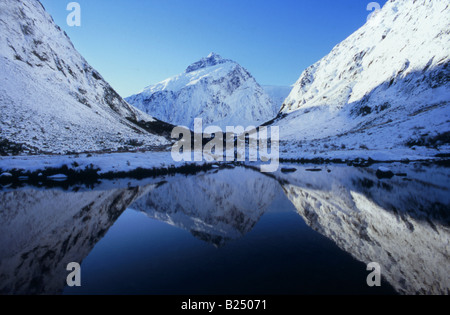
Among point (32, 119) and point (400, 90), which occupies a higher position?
point (400, 90)

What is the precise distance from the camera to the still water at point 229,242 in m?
6.48

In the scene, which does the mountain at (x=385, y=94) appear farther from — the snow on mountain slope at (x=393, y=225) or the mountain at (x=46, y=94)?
the mountain at (x=46, y=94)

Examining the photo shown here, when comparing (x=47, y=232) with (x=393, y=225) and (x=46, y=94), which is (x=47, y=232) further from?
(x=46, y=94)

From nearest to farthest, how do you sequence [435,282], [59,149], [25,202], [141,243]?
[435,282]
[141,243]
[25,202]
[59,149]

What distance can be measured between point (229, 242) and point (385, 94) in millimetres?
99394

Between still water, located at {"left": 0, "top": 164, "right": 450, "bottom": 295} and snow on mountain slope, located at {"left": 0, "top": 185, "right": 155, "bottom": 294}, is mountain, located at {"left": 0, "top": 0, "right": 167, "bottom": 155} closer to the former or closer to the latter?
snow on mountain slope, located at {"left": 0, "top": 185, "right": 155, "bottom": 294}

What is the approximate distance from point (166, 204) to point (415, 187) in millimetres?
17941

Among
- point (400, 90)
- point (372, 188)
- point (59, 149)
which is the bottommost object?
point (372, 188)

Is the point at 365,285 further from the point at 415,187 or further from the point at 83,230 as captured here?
the point at 415,187

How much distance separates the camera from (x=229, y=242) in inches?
387

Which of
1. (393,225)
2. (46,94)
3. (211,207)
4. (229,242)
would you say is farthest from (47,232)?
(46,94)

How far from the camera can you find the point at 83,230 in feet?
35.3

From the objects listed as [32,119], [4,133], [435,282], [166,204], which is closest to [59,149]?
[4,133]

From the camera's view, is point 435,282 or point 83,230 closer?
point 435,282
